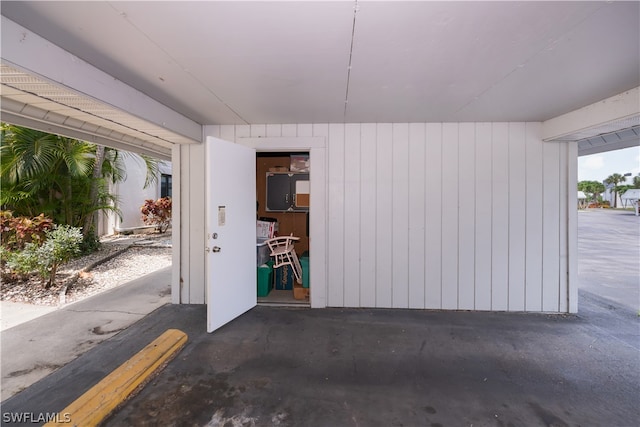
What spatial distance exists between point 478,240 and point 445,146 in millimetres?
1258

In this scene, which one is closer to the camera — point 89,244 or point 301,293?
point 301,293

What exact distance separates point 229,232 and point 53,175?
4586 mm

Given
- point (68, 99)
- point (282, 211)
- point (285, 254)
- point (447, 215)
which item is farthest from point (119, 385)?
point (447, 215)

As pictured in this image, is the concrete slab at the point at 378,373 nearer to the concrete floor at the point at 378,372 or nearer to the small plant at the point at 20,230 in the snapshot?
the concrete floor at the point at 378,372

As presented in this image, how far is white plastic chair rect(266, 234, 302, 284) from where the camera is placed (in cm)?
381

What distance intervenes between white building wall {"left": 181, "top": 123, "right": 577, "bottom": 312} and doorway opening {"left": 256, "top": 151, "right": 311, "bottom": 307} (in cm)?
78

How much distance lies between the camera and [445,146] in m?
3.35

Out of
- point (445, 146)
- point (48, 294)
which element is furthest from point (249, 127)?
point (48, 294)

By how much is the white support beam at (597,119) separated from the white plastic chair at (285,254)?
342 cm

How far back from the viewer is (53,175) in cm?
501

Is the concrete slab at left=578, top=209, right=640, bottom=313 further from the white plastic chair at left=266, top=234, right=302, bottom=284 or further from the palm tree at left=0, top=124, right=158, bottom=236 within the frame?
the palm tree at left=0, top=124, right=158, bottom=236

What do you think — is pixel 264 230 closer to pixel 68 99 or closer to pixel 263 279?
pixel 263 279

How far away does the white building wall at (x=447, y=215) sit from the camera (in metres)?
3.31

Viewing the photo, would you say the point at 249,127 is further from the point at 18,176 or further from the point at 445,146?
the point at 18,176
